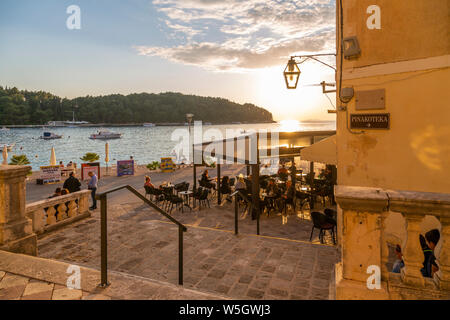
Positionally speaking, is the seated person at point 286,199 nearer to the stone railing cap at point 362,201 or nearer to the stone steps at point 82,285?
the stone steps at point 82,285

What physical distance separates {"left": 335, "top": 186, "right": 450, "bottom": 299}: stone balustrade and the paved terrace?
7.21 feet

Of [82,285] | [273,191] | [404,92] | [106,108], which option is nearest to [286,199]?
[273,191]

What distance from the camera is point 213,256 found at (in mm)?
5438

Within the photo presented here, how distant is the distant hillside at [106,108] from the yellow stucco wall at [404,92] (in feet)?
429

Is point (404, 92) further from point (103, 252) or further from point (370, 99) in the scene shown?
point (103, 252)

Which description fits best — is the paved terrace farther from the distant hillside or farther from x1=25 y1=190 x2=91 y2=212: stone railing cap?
the distant hillside

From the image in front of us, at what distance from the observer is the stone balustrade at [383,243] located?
1.91 m

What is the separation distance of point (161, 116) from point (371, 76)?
453 feet

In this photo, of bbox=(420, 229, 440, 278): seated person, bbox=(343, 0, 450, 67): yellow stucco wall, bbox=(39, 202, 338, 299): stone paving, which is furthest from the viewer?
bbox=(343, 0, 450, 67): yellow stucco wall

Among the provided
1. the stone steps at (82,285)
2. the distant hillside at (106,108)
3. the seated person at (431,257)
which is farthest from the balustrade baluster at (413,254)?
the distant hillside at (106,108)

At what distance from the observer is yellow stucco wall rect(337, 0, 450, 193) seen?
513 centimetres

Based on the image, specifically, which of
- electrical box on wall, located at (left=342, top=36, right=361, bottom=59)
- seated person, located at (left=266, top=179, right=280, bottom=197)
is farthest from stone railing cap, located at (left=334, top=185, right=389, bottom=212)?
seated person, located at (left=266, top=179, right=280, bottom=197)

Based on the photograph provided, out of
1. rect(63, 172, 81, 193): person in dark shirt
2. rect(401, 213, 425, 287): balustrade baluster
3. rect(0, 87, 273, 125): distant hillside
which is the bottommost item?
rect(63, 172, 81, 193): person in dark shirt

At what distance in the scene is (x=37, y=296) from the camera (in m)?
2.92
